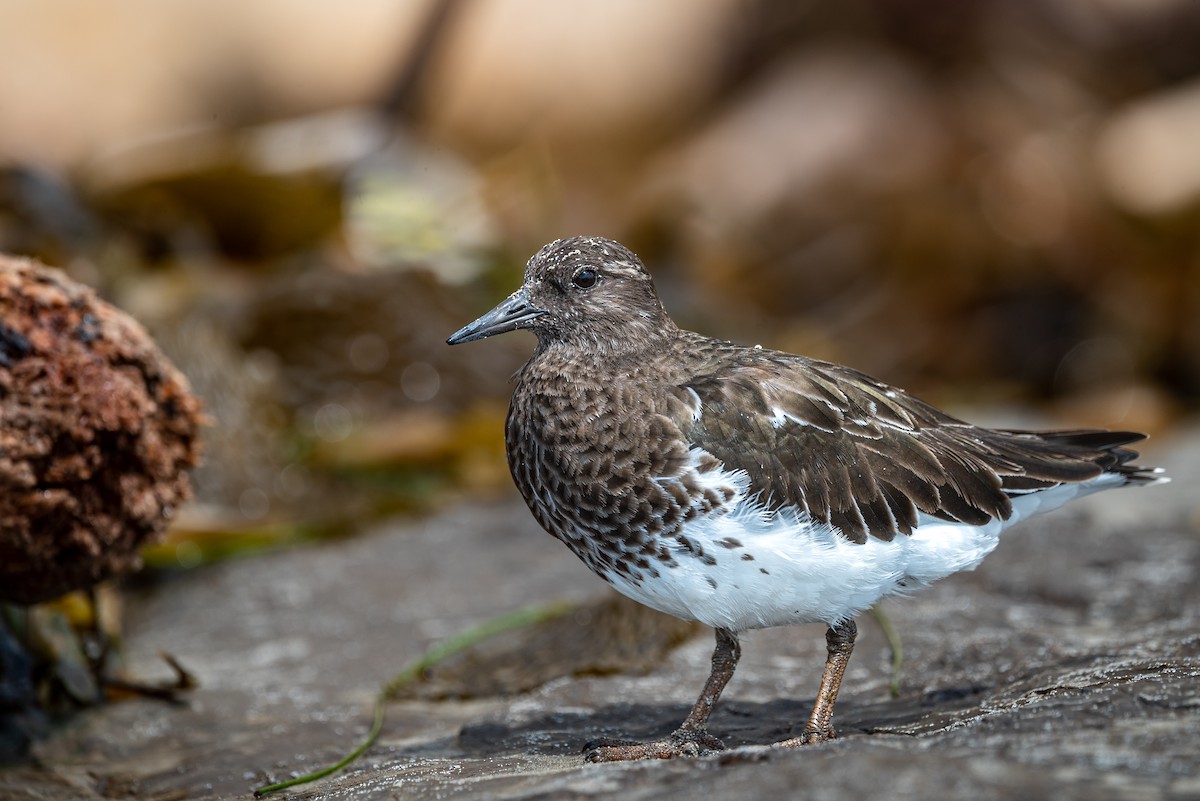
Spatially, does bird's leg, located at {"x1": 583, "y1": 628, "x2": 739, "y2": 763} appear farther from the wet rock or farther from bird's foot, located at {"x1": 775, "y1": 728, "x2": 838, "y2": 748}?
the wet rock

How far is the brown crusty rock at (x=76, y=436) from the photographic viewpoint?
4.11 m

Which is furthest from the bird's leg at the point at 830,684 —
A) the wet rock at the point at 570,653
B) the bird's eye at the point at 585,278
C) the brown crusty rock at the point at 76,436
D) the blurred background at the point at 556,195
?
the blurred background at the point at 556,195

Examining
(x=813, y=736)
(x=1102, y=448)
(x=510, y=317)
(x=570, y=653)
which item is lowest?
(x=813, y=736)

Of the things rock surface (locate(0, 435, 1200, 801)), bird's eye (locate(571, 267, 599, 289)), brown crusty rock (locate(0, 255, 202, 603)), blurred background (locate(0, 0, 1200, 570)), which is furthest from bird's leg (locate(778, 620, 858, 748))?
blurred background (locate(0, 0, 1200, 570))

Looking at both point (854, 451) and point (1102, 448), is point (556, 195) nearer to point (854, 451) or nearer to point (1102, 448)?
point (1102, 448)

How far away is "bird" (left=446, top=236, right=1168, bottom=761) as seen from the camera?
3.75 metres

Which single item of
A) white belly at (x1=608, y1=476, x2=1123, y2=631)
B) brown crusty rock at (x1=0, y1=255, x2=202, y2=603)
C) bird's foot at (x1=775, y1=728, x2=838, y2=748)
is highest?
brown crusty rock at (x1=0, y1=255, x2=202, y2=603)

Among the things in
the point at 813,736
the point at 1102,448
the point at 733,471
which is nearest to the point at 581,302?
the point at 733,471

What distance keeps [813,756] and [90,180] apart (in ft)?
25.7

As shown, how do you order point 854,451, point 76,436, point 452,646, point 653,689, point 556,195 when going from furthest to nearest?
point 556,195
point 452,646
point 653,689
point 76,436
point 854,451

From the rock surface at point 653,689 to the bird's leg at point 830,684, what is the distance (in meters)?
0.11

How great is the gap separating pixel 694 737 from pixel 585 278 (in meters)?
1.56

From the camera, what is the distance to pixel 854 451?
4012mm

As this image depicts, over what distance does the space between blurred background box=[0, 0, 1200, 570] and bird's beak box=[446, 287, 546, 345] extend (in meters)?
2.92
